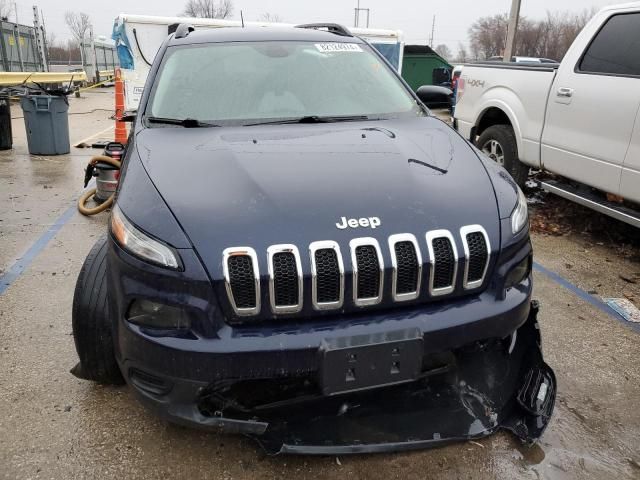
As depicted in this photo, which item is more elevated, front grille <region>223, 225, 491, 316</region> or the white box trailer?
the white box trailer

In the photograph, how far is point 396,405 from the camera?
240cm

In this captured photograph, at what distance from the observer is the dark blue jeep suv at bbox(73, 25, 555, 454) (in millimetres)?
1966

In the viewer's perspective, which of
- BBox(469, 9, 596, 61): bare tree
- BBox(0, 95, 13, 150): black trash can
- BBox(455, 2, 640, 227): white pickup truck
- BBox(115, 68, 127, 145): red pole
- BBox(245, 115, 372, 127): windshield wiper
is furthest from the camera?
BBox(469, 9, 596, 61): bare tree

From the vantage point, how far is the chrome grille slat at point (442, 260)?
2113 millimetres

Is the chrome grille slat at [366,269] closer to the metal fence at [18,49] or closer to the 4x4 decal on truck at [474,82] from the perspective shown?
the 4x4 decal on truck at [474,82]

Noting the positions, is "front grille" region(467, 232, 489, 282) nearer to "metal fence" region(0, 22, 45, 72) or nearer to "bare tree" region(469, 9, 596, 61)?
"metal fence" region(0, 22, 45, 72)

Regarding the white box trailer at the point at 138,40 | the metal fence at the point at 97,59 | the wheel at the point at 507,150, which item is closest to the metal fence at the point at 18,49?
the metal fence at the point at 97,59

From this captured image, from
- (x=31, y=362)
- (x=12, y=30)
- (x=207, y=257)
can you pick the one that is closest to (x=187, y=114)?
(x=207, y=257)

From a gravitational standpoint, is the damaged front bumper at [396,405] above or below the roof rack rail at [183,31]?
below

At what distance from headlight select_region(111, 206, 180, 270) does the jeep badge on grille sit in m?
0.63

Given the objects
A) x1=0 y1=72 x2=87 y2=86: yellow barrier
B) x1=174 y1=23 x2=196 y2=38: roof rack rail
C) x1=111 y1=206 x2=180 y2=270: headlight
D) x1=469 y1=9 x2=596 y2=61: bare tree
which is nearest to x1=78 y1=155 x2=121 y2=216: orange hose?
x1=174 y1=23 x2=196 y2=38: roof rack rail

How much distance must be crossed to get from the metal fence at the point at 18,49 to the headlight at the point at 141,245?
70.0ft

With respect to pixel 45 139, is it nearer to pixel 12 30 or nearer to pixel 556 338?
pixel 556 338

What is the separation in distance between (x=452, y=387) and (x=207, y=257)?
132cm
